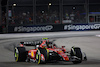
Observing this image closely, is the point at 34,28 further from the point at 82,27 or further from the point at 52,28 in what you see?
the point at 82,27

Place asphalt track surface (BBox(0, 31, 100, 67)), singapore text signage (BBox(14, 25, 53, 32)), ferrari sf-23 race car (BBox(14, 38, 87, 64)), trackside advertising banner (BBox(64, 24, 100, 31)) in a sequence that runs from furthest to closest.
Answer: trackside advertising banner (BBox(64, 24, 100, 31)) < singapore text signage (BBox(14, 25, 53, 32)) < asphalt track surface (BBox(0, 31, 100, 67)) < ferrari sf-23 race car (BBox(14, 38, 87, 64))

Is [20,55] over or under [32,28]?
under

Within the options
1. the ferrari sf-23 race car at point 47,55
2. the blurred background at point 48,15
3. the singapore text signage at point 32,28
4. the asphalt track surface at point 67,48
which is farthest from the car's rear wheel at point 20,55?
the singapore text signage at point 32,28

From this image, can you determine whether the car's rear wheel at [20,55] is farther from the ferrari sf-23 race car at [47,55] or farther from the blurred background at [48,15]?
the blurred background at [48,15]

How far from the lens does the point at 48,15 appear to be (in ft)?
124

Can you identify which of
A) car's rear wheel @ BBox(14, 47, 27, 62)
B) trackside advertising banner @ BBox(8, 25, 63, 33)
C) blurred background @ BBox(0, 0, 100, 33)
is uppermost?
blurred background @ BBox(0, 0, 100, 33)

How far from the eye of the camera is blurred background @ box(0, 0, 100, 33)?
122 feet

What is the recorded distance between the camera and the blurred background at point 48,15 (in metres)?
37.2

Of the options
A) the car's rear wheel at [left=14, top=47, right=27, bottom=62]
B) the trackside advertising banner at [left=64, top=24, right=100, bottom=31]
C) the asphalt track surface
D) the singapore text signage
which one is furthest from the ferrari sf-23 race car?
the trackside advertising banner at [left=64, top=24, right=100, bottom=31]

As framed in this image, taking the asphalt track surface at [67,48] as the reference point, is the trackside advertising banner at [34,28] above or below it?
above

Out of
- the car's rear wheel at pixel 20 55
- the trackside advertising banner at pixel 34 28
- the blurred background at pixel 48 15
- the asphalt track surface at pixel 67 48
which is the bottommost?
the asphalt track surface at pixel 67 48

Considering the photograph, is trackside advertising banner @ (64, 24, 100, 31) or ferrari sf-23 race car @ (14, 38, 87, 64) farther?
trackside advertising banner @ (64, 24, 100, 31)

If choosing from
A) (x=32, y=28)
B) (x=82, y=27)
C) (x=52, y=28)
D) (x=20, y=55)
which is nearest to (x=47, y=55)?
(x=20, y=55)

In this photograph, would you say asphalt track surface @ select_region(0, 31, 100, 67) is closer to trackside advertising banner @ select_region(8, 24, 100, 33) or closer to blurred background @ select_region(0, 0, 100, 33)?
trackside advertising banner @ select_region(8, 24, 100, 33)
